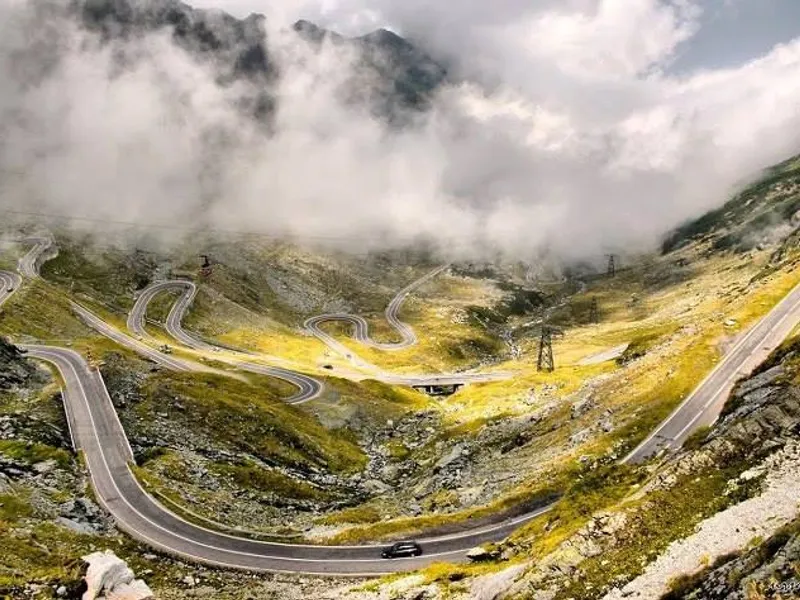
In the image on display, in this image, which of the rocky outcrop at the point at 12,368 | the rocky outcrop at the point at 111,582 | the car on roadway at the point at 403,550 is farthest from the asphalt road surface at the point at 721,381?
the rocky outcrop at the point at 12,368

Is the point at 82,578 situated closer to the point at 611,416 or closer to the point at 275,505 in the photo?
the point at 275,505

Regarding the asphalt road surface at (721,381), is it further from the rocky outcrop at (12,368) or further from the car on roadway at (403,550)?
the rocky outcrop at (12,368)

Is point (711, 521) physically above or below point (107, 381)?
above

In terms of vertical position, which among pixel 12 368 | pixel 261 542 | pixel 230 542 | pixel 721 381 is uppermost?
pixel 721 381

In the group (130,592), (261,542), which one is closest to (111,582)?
(130,592)

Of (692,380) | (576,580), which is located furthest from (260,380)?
(576,580)

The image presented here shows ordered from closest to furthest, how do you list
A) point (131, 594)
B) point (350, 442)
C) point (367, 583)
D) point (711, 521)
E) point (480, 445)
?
point (711, 521)
point (131, 594)
point (367, 583)
point (480, 445)
point (350, 442)

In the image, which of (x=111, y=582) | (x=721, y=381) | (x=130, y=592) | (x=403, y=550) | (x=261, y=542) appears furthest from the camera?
(x=721, y=381)

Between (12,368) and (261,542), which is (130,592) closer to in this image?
(261,542)
